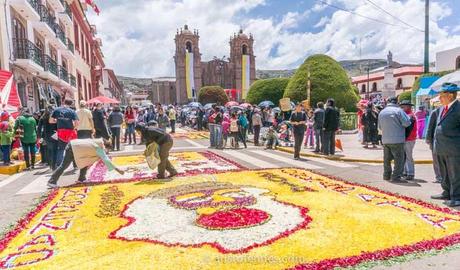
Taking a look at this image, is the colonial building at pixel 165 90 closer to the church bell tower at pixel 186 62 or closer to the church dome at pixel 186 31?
the church bell tower at pixel 186 62

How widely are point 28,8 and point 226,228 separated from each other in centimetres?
1917

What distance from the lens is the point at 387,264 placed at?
385 centimetres

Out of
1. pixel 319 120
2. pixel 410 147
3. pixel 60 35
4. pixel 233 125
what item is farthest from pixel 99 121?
pixel 60 35

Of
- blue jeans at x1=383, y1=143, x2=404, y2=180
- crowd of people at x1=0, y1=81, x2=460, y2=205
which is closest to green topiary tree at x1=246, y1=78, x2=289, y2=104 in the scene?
crowd of people at x1=0, y1=81, x2=460, y2=205

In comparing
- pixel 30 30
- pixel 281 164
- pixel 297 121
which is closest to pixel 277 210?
pixel 281 164

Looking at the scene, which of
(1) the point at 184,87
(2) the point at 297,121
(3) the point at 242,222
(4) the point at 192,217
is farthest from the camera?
(1) the point at 184,87

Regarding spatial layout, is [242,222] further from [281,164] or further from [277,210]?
[281,164]

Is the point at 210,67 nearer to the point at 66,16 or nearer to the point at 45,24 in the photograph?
the point at 66,16

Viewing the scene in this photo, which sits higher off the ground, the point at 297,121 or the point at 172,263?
the point at 297,121

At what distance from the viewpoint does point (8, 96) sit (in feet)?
44.3

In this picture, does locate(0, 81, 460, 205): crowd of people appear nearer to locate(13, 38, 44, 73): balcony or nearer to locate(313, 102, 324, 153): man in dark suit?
locate(313, 102, 324, 153): man in dark suit

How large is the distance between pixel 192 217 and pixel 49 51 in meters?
24.9

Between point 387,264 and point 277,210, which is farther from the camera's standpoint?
point 277,210

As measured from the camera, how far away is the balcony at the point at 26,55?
18375 millimetres
